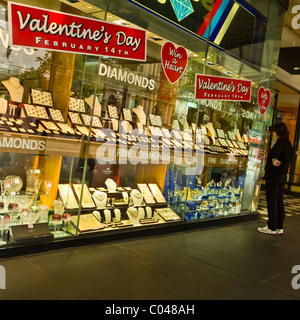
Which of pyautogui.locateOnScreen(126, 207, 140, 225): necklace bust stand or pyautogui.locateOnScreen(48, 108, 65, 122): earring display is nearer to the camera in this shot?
pyautogui.locateOnScreen(48, 108, 65, 122): earring display

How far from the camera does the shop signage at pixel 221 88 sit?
4.64 metres

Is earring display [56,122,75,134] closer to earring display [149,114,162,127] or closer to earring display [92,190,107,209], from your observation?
earring display [92,190,107,209]

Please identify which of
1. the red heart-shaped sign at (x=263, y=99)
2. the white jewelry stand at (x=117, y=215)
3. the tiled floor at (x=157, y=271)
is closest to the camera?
the tiled floor at (x=157, y=271)

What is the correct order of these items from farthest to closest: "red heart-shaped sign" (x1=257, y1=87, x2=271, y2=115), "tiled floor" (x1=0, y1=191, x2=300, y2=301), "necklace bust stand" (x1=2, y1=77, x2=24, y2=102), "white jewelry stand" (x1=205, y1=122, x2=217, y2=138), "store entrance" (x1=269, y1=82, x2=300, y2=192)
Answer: "store entrance" (x1=269, y1=82, x2=300, y2=192)
"red heart-shaped sign" (x1=257, y1=87, x2=271, y2=115)
"white jewelry stand" (x1=205, y1=122, x2=217, y2=138)
"necklace bust stand" (x1=2, y1=77, x2=24, y2=102)
"tiled floor" (x1=0, y1=191, x2=300, y2=301)

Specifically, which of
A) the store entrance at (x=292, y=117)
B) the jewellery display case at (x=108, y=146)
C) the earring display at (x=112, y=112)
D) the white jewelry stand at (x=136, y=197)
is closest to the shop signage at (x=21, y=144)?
the jewellery display case at (x=108, y=146)

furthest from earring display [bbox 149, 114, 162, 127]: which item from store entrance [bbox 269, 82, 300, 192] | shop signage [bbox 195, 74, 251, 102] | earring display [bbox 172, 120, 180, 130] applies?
store entrance [bbox 269, 82, 300, 192]

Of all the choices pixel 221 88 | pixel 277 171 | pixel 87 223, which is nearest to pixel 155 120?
pixel 221 88

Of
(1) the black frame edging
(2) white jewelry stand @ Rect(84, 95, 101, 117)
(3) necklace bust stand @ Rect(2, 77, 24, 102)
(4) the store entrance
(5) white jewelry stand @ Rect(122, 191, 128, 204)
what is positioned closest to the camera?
(1) the black frame edging

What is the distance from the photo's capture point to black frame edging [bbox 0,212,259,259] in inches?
117

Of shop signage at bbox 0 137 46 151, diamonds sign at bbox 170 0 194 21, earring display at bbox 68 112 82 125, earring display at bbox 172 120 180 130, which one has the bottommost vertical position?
shop signage at bbox 0 137 46 151

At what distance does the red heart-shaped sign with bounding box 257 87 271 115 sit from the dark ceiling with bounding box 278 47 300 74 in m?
2.66

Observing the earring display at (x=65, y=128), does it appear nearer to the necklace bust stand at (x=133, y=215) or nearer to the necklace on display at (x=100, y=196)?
the necklace on display at (x=100, y=196)

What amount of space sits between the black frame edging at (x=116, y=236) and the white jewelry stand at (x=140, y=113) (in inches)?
52.6

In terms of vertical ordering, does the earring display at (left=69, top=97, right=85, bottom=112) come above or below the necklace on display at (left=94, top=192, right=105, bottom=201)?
above
